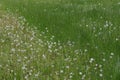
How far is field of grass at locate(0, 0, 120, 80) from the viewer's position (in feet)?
24.2

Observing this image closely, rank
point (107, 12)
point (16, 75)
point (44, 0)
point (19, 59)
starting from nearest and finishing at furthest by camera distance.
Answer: point (16, 75) < point (19, 59) < point (107, 12) < point (44, 0)

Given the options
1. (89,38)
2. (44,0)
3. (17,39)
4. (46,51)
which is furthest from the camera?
(44,0)

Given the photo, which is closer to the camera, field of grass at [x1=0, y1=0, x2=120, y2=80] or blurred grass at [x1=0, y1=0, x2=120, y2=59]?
field of grass at [x1=0, y1=0, x2=120, y2=80]

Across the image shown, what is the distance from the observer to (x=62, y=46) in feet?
30.8

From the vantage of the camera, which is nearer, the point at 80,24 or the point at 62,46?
the point at 62,46

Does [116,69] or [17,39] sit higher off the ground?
[116,69]

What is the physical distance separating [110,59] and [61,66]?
3.70ft

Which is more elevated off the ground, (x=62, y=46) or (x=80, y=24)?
(x=62, y=46)

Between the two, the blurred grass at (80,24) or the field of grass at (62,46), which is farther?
the blurred grass at (80,24)

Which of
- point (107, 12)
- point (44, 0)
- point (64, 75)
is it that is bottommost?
point (44, 0)

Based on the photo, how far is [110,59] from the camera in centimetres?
771

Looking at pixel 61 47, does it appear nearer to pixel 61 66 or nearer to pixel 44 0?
pixel 61 66

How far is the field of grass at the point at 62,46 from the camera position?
290 inches

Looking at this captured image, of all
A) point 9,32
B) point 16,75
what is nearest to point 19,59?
point 16,75
